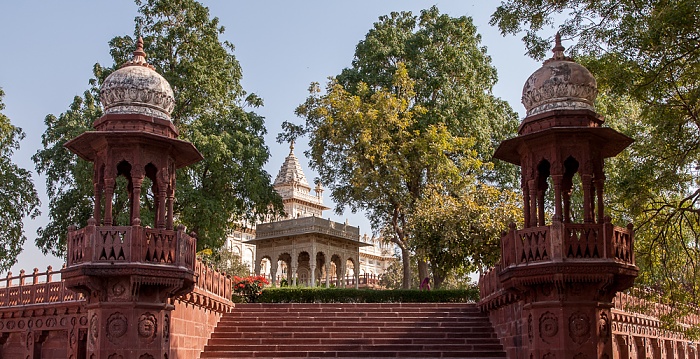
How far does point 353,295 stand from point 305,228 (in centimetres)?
1116

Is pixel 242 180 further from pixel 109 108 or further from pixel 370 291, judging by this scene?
pixel 109 108

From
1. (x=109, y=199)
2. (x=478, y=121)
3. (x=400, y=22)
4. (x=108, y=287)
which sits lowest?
(x=108, y=287)

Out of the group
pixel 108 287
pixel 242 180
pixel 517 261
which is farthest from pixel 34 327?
pixel 517 261

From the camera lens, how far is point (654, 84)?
15.1 meters

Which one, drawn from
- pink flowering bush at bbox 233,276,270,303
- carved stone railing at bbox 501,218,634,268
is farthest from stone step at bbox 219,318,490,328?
carved stone railing at bbox 501,218,634,268

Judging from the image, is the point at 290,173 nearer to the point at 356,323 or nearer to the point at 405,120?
the point at 405,120

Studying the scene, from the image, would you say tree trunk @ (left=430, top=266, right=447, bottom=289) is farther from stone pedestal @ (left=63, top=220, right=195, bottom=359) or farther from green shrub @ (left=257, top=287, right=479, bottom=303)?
stone pedestal @ (left=63, top=220, right=195, bottom=359)

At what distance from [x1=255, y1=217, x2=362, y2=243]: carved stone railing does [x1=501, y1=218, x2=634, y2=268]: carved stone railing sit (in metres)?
25.5

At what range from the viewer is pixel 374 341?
70.9 ft

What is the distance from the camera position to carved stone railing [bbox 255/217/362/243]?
39844mm

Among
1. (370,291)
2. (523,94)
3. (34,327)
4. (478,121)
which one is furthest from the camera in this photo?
(478,121)

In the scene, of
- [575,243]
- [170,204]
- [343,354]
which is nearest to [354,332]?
[343,354]

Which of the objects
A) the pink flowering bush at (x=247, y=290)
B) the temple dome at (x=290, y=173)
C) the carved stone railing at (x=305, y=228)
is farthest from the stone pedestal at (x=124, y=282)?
the temple dome at (x=290, y=173)

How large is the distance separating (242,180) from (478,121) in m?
10.3
